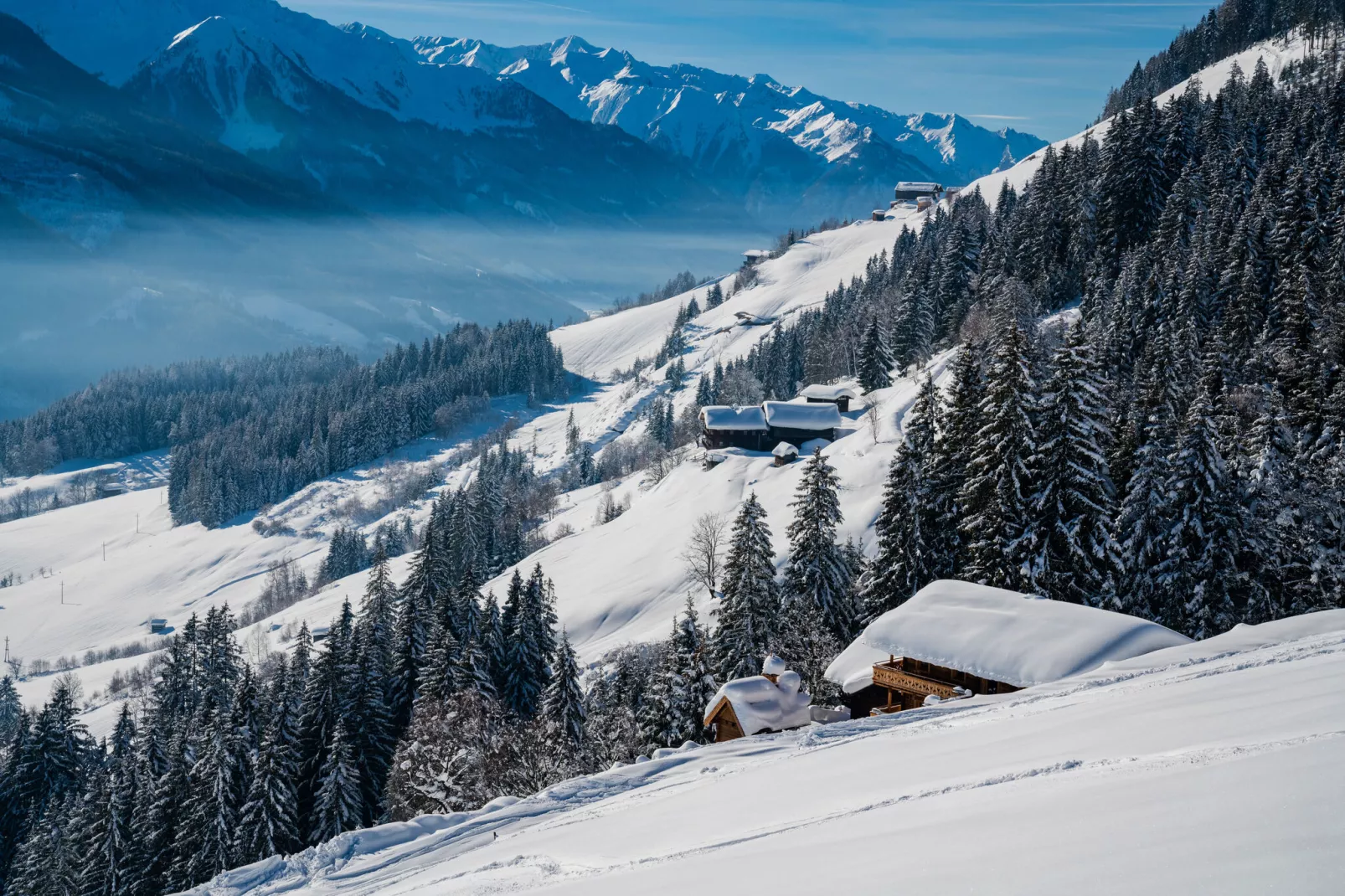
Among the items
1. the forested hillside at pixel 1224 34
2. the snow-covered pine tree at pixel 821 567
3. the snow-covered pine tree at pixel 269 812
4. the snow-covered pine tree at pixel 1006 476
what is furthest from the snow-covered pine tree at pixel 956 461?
the forested hillside at pixel 1224 34

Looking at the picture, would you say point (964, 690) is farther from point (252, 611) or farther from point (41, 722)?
point (252, 611)

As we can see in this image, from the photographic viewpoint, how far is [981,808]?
8.20 m

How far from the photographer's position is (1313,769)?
6551 millimetres

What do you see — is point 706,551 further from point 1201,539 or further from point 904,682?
point 904,682

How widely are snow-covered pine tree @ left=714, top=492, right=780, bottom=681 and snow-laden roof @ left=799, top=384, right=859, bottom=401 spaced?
58.5m

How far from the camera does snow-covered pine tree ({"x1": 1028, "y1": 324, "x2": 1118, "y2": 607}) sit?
106 feet

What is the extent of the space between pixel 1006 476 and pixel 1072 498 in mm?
2419

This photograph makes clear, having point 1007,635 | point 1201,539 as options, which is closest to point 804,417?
point 1201,539

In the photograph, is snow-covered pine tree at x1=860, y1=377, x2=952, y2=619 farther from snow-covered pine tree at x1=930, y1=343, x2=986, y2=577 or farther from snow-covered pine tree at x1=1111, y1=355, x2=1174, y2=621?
snow-covered pine tree at x1=1111, y1=355, x2=1174, y2=621

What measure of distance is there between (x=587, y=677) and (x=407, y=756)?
17.5 m

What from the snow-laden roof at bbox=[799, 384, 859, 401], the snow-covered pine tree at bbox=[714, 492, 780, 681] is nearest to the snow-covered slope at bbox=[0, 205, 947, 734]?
the snow-laden roof at bbox=[799, 384, 859, 401]

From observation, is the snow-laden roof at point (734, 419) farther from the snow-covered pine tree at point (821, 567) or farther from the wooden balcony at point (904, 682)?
the wooden balcony at point (904, 682)

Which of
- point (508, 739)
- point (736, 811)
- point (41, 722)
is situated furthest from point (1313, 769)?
point (41, 722)

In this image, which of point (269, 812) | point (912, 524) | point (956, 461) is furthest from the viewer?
point (269, 812)
